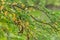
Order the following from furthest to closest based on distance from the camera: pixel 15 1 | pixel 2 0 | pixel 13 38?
pixel 15 1, pixel 2 0, pixel 13 38

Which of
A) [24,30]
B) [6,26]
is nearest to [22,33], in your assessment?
[24,30]

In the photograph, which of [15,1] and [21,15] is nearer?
[21,15]

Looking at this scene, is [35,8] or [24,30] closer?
[24,30]

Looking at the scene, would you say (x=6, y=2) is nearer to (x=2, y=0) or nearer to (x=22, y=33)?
(x=2, y=0)

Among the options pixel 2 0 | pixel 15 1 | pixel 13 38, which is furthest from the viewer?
pixel 15 1

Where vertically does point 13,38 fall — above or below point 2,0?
below

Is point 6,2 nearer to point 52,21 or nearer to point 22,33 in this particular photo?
point 22,33

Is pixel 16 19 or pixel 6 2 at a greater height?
pixel 6 2

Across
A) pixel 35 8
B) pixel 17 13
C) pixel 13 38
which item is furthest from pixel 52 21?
pixel 13 38
